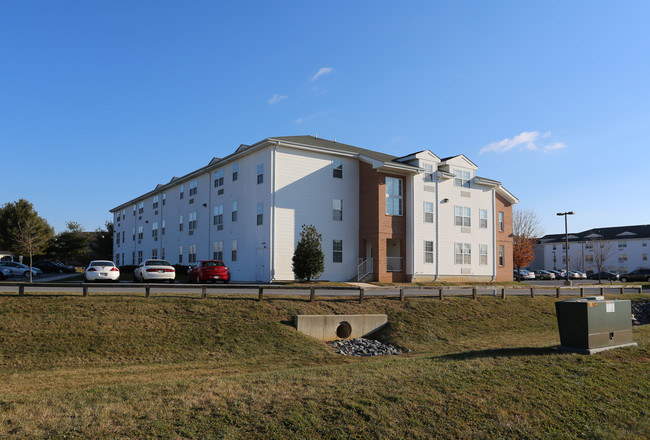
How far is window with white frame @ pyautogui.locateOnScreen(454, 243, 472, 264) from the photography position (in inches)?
1558

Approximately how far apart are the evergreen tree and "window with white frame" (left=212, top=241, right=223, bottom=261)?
9.99 m

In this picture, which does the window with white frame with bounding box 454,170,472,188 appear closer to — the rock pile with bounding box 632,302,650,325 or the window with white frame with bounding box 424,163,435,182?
the window with white frame with bounding box 424,163,435,182

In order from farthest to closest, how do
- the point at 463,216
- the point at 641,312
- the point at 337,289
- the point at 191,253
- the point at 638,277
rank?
the point at 638,277, the point at 191,253, the point at 463,216, the point at 641,312, the point at 337,289

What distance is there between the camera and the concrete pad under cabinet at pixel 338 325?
18.7 meters

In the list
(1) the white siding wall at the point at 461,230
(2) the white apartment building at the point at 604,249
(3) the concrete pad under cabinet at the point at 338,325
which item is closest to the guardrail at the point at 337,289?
(3) the concrete pad under cabinet at the point at 338,325

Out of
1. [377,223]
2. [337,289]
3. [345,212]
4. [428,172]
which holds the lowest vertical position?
[337,289]

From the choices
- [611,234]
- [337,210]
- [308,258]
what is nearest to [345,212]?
[337,210]

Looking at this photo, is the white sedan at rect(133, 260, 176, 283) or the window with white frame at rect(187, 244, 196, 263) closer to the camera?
the white sedan at rect(133, 260, 176, 283)

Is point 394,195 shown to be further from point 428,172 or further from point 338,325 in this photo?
point 338,325

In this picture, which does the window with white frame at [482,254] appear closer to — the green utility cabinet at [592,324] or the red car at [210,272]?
the red car at [210,272]

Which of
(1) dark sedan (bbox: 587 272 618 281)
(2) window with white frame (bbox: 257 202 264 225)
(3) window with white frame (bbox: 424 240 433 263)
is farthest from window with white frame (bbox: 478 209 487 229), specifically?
(1) dark sedan (bbox: 587 272 618 281)

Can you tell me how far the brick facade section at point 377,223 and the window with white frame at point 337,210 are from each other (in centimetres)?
166

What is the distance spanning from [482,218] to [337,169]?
14.5 meters

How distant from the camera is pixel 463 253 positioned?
4009cm
